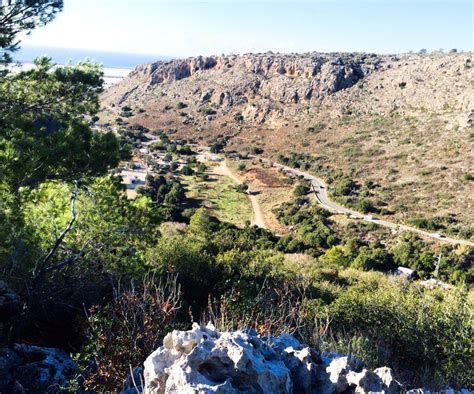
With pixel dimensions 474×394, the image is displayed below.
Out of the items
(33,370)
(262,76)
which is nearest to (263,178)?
(262,76)

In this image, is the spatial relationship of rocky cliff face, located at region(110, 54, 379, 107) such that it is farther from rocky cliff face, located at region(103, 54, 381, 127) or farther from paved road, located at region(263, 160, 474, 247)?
paved road, located at region(263, 160, 474, 247)

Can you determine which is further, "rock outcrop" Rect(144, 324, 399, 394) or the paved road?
the paved road

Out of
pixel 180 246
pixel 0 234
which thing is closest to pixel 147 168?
pixel 180 246

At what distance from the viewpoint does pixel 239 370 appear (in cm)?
349

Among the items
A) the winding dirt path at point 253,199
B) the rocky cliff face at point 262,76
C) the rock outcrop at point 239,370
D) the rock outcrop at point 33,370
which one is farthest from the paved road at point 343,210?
the rock outcrop at point 33,370

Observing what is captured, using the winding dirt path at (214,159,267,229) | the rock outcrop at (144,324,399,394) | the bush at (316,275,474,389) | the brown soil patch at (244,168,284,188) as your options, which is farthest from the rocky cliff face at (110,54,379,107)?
the rock outcrop at (144,324,399,394)

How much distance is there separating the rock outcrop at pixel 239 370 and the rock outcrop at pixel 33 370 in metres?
1.58

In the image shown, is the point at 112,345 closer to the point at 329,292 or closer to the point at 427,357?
the point at 427,357

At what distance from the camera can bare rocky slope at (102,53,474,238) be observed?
122ft

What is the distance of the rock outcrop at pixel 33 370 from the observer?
444 cm

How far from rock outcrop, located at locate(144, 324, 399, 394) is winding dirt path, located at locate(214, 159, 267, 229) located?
94.8 ft

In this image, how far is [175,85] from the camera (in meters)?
83.6

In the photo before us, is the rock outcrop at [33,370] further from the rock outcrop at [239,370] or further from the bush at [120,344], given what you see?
the rock outcrop at [239,370]

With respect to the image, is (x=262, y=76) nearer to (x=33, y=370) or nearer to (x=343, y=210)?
(x=343, y=210)
